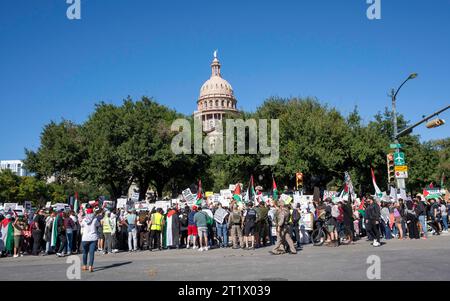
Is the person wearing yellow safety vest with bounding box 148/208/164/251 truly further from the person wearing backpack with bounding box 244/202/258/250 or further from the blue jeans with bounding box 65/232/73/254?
the person wearing backpack with bounding box 244/202/258/250

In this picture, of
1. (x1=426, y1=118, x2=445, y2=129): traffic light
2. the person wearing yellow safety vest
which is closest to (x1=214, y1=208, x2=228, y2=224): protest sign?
the person wearing yellow safety vest

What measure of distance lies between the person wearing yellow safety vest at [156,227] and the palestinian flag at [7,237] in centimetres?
600

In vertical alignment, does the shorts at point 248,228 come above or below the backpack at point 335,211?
below

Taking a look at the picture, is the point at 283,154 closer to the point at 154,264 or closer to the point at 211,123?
the point at 154,264

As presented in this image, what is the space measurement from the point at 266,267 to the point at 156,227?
7.83m

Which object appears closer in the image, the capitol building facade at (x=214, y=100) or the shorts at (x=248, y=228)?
the shorts at (x=248, y=228)

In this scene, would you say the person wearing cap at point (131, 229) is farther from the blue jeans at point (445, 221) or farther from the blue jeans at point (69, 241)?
the blue jeans at point (445, 221)

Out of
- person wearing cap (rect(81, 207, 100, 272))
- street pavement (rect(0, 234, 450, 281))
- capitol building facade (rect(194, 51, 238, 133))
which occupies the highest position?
capitol building facade (rect(194, 51, 238, 133))

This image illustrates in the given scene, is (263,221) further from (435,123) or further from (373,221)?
(435,123)

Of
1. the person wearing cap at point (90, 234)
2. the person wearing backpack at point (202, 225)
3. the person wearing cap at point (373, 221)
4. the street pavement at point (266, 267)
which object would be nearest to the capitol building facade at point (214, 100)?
the person wearing backpack at point (202, 225)

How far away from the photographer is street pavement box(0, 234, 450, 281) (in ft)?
32.3

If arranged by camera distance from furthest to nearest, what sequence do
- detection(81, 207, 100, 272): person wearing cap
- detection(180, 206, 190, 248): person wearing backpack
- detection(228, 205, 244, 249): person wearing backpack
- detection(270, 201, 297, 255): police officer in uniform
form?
detection(180, 206, 190, 248): person wearing backpack < detection(228, 205, 244, 249): person wearing backpack < detection(270, 201, 297, 255): police officer in uniform < detection(81, 207, 100, 272): person wearing cap

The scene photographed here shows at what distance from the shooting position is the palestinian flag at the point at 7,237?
17.9 meters

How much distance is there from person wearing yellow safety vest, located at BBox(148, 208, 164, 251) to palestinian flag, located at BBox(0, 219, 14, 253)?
5999 mm
